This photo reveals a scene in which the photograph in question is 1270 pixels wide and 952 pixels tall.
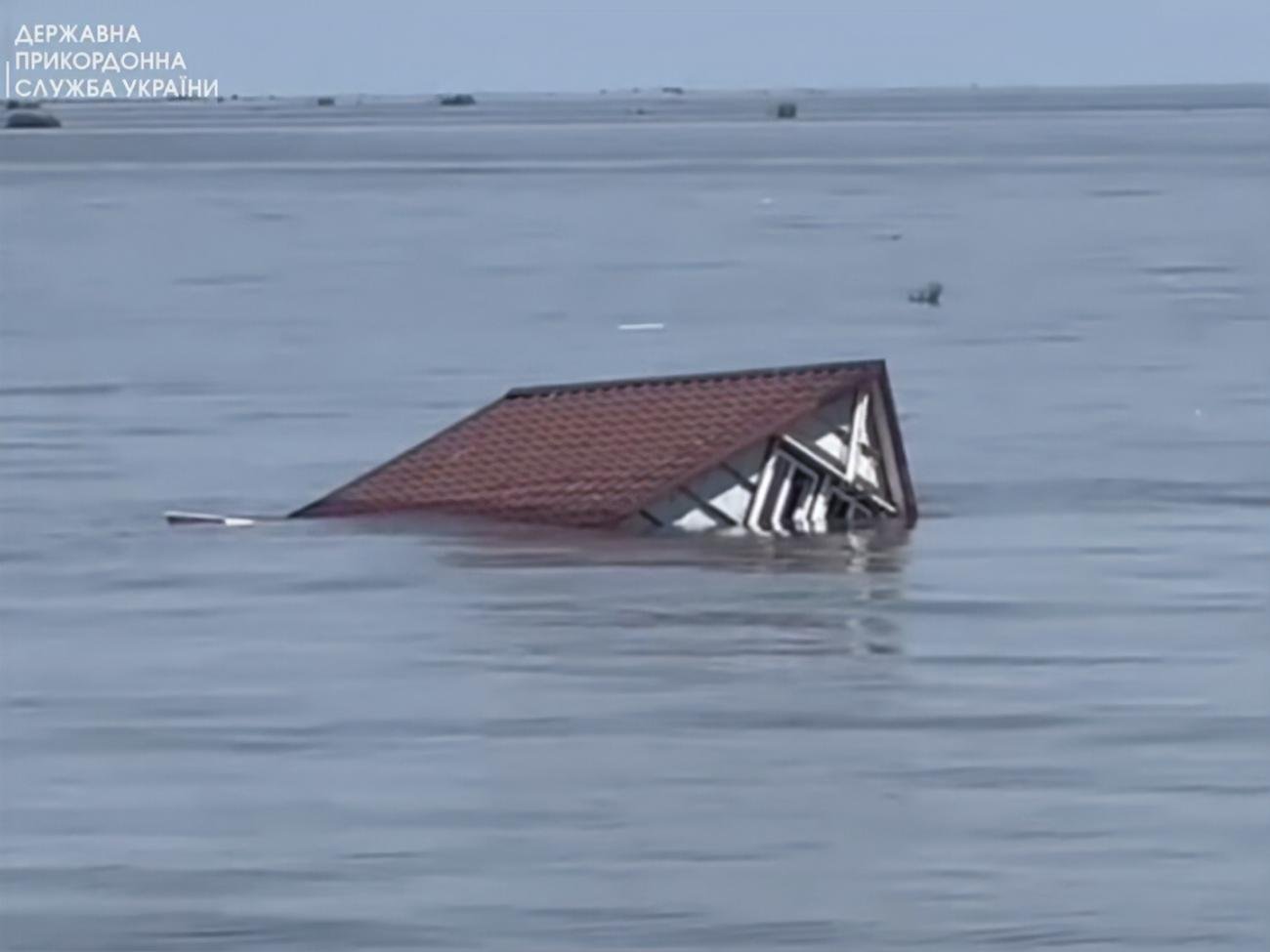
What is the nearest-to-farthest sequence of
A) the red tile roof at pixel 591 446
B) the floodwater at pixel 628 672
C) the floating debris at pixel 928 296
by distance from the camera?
the floodwater at pixel 628 672 < the red tile roof at pixel 591 446 < the floating debris at pixel 928 296

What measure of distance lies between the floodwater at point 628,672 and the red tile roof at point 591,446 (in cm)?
67

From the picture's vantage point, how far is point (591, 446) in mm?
37906

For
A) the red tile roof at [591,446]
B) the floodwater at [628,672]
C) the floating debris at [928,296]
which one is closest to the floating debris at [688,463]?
the red tile roof at [591,446]

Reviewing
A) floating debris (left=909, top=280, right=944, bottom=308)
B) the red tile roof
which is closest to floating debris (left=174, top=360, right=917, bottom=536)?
the red tile roof

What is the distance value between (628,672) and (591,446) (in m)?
8.61

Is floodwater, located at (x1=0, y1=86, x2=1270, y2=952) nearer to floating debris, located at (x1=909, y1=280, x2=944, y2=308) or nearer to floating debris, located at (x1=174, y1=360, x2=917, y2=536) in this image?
floating debris, located at (x1=174, y1=360, x2=917, y2=536)

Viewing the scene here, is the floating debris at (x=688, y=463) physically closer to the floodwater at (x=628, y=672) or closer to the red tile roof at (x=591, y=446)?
the red tile roof at (x=591, y=446)

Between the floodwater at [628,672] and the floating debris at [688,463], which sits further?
the floating debris at [688,463]

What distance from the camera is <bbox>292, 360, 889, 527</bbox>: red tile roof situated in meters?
36.7

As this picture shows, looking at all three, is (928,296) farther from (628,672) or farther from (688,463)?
(628,672)

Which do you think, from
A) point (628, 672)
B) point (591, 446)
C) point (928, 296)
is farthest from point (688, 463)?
point (928, 296)

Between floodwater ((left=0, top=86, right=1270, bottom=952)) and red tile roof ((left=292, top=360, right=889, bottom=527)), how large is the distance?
2.19 ft

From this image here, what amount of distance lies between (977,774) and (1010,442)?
22145mm

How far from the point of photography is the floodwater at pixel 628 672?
21.8 metres
